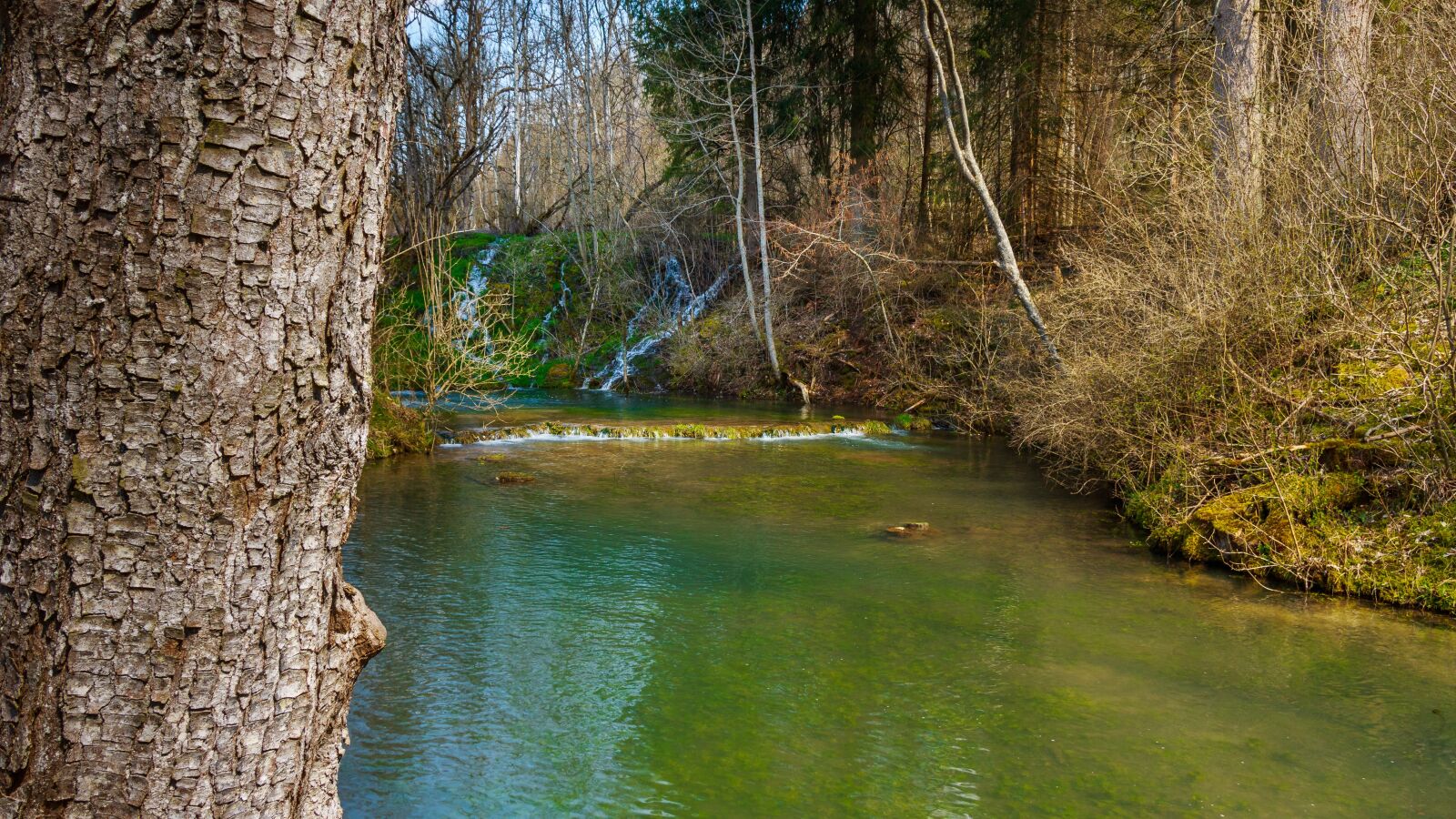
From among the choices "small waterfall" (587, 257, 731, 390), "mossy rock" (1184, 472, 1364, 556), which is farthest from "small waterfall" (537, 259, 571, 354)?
"mossy rock" (1184, 472, 1364, 556)

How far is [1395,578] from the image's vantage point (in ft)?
25.0

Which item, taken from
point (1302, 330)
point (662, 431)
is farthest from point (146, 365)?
point (662, 431)

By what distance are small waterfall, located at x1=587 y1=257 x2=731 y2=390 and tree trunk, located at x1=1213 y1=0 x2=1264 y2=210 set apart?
14.6 m

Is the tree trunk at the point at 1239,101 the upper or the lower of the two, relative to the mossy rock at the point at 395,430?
upper

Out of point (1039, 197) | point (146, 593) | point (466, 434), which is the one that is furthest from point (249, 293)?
point (1039, 197)

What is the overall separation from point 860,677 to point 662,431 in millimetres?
10966

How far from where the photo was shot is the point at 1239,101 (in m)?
10.6

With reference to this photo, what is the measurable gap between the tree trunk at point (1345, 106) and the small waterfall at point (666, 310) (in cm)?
1710

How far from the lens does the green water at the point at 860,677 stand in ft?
16.1

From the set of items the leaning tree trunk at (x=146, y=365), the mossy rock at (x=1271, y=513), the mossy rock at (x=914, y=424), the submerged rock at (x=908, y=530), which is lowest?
the submerged rock at (x=908, y=530)

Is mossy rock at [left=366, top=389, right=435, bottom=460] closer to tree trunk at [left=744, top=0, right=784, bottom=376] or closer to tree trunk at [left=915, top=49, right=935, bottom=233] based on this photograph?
tree trunk at [left=744, top=0, right=784, bottom=376]

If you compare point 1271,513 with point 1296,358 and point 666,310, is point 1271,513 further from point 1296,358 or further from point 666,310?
point 666,310

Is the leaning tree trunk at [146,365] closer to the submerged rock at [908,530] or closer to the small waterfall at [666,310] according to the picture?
the submerged rock at [908,530]

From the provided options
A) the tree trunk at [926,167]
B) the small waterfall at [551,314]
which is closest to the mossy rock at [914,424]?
the tree trunk at [926,167]
